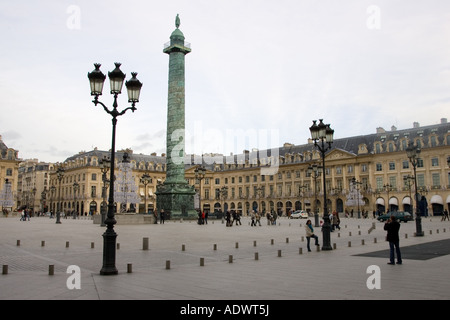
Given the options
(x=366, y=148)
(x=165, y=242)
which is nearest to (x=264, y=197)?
(x=366, y=148)

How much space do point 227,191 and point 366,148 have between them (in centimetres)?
3466

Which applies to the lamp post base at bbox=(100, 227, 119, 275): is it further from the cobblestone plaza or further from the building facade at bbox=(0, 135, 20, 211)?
the building facade at bbox=(0, 135, 20, 211)

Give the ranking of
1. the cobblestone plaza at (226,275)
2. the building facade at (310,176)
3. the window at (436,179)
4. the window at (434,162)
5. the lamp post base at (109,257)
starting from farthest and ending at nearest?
the building facade at (310,176) < the window at (434,162) < the window at (436,179) < the lamp post base at (109,257) < the cobblestone plaza at (226,275)

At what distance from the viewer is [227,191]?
9350cm

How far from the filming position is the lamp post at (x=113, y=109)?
10211mm

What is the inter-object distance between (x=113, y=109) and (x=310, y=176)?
68125 millimetres

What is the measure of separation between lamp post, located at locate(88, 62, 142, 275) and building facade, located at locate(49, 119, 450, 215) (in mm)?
35565

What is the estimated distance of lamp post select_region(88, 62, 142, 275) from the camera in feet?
33.5

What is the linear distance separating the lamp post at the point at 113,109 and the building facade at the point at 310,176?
117 ft

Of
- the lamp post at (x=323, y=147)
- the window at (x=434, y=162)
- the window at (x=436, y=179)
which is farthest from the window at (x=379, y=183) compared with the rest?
the lamp post at (x=323, y=147)

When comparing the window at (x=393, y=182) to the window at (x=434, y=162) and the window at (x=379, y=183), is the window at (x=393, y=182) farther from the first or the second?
the window at (x=434, y=162)

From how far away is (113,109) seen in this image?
37.2 ft

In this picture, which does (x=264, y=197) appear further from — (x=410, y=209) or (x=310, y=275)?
(x=310, y=275)

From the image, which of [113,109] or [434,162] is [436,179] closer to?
[434,162]
